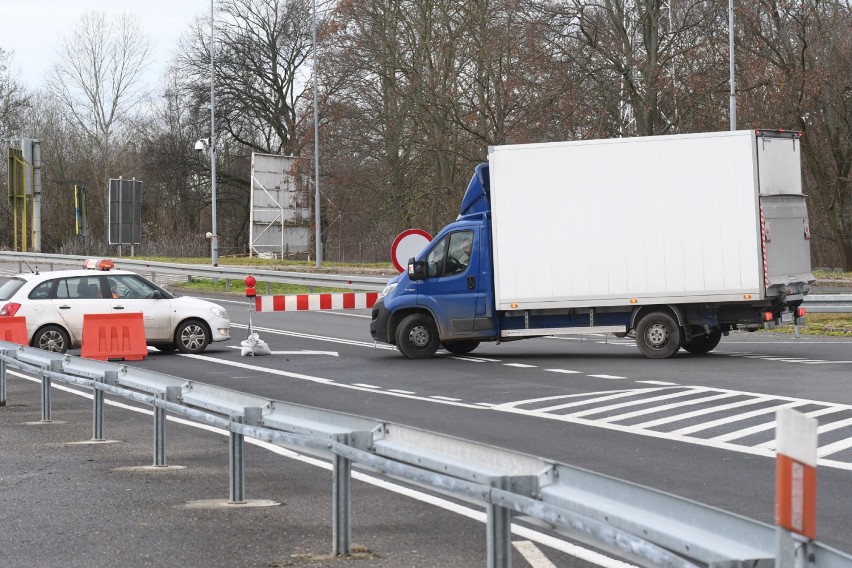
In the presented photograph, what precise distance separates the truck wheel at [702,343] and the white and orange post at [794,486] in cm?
1709

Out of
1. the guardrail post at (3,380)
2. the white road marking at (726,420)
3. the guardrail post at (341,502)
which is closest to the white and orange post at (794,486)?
the guardrail post at (341,502)

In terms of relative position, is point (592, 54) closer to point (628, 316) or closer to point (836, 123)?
point (836, 123)

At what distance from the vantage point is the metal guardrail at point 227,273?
3316 centimetres

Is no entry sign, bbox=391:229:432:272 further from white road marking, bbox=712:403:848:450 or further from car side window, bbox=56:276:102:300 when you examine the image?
white road marking, bbox=712:403:848:450

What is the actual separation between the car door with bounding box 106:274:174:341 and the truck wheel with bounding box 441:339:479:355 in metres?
4.71

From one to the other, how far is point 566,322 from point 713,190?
2995 millimetres

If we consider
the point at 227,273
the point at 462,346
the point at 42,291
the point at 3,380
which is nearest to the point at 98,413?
the point at 3,380

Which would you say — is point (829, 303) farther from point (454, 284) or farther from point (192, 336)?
point (192, 336)

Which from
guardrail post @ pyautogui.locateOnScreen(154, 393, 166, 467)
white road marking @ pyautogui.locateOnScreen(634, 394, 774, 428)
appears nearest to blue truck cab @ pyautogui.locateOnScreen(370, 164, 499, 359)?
white road marking @ pyautogui.locateOnScreen(634, 394, 774, 428)

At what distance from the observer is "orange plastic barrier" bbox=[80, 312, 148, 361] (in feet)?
65.3

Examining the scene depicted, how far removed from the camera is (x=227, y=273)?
3866cm

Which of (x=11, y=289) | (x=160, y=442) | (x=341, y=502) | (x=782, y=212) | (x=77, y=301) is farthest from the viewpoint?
(x=11, y=289)

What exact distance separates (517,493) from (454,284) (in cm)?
1536

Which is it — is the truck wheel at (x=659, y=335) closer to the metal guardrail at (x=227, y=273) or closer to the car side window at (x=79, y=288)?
the car side window at (x=79, y=288)
